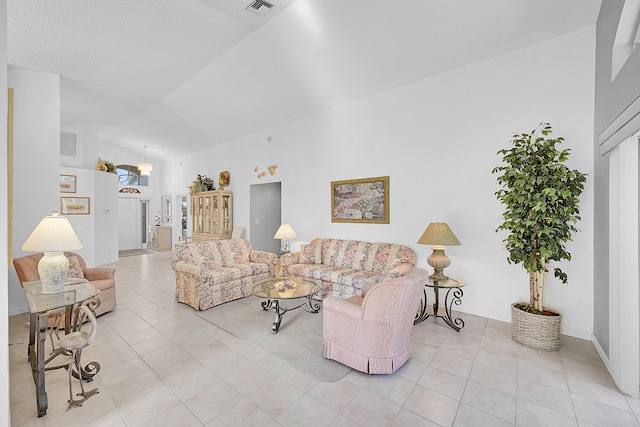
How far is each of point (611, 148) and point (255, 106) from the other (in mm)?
5234

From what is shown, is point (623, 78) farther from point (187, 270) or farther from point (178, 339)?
point (187, 270)

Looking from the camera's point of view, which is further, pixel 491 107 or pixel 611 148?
pixel 491 107

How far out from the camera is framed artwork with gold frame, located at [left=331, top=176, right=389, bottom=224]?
14.9ft

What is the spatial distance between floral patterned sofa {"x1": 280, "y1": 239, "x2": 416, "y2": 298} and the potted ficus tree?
4.34ft

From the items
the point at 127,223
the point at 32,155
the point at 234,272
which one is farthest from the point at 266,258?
the point at 127,223

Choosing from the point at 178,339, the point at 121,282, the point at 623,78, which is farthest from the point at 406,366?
the point at 121,282

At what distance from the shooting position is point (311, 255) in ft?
16.3

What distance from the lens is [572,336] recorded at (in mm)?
3100

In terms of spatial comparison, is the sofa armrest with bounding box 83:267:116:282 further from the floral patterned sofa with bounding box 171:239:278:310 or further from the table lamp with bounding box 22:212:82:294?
the table lamp with bounding box 22:212:82:294

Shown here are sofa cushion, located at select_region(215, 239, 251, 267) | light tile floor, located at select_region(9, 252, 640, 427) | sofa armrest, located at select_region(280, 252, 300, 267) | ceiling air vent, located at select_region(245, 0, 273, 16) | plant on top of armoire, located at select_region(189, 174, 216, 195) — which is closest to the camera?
light tile floor, located at select_region(9, 252, 640, 427)

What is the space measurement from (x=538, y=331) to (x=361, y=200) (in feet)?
9.30

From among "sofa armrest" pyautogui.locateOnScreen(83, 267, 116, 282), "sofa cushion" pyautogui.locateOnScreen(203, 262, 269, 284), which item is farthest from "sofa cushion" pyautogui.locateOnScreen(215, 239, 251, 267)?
"sofa armrest" pyautogui.locateOnScreen(83, 267, 116, 282)

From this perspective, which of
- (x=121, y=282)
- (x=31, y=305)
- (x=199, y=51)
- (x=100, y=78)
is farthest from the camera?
(x=121, y=282)

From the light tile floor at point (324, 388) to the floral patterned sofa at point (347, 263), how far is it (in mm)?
1066
